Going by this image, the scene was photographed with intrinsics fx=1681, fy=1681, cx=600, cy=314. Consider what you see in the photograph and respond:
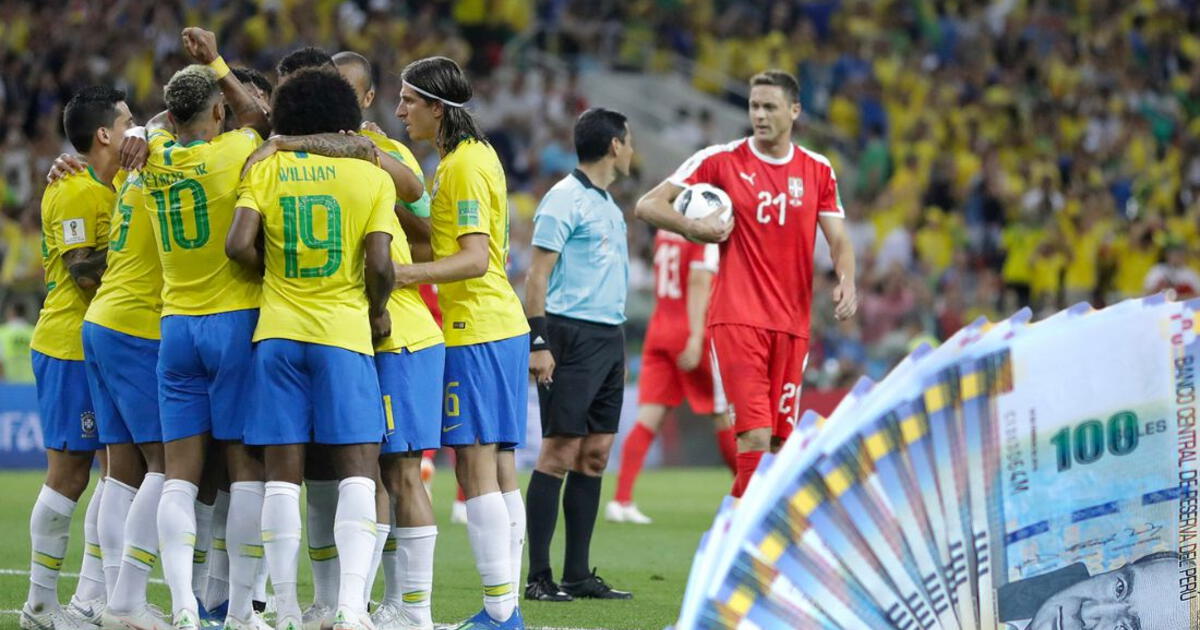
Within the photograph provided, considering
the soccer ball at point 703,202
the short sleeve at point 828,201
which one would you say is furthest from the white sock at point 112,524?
the short sleeve at point 828,201

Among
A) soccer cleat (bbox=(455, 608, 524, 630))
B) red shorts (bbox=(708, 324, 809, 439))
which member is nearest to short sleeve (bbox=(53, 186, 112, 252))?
soccer cleat (bbox=(455, 608, 524, 630))

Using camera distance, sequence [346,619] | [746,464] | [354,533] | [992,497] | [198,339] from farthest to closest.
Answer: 1. [746,464]
2. [198,339]
3. [354,533]
4. [346,619]
5. [992,497]

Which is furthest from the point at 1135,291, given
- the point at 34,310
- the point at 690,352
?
the point at 34,310

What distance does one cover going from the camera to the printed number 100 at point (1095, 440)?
4.93 m

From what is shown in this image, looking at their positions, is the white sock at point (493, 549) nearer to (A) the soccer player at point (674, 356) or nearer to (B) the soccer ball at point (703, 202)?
(B) the soccer ball at point (703, 202)

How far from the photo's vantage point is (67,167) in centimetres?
697

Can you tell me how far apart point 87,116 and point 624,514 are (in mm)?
6231

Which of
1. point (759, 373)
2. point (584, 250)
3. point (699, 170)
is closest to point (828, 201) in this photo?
point (699, 170)

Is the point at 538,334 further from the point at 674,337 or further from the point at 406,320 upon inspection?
the point at 674,337

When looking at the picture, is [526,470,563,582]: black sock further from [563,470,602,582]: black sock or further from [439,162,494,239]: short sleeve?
[439,162,494,239]: short sleeve

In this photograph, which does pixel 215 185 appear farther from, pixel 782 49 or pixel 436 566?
pixel 782 49

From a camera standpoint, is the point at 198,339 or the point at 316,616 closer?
the point at 198,339

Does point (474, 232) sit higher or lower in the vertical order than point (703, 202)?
lower

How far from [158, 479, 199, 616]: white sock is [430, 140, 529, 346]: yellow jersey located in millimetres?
1245
